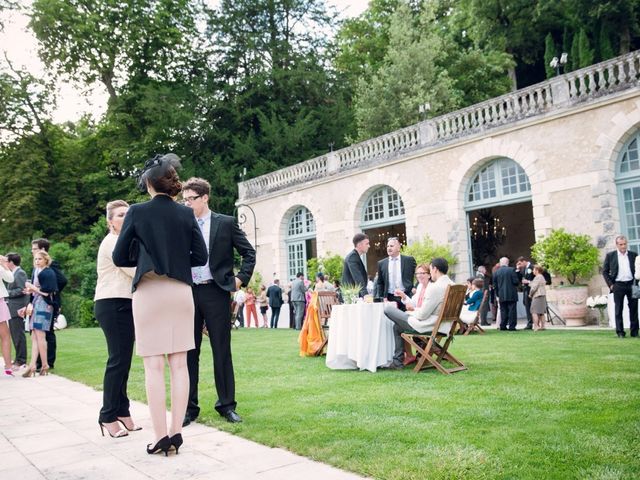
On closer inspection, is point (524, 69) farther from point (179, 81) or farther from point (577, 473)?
point (577, 473)

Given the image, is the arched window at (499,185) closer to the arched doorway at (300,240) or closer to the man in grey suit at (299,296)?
the man in grey suit at (299,296)

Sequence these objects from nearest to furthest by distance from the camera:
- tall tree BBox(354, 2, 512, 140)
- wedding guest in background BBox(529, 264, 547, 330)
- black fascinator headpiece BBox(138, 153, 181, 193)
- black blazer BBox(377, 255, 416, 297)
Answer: black fascinator headpiece BBox(138, 153, 181, 193) → black blazer BBox(377, 255, 416, 297) → wedding guest in background BBox(529, 264, 547, 330) → tall tree BBox(354, 2, 512, 140)

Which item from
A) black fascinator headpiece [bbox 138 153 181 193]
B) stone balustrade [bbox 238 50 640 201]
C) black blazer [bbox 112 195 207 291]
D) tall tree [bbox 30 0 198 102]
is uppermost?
tall tree [bbox 30 0 198 102]

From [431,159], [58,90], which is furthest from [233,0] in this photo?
[431,159]

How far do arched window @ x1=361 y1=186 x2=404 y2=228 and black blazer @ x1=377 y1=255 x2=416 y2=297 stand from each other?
10185 mm

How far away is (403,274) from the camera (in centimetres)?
749

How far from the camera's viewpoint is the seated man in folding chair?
638 cm

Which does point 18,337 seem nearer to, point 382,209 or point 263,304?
point 263,304

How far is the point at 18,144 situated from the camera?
88.9 feet

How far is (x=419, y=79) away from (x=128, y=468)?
891 inches

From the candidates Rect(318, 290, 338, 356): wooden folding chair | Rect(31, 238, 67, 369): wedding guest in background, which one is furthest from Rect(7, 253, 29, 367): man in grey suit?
Rect(318, 290, 338, 356): wooden folding chair

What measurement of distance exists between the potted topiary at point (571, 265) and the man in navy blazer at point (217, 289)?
1032 centimetres

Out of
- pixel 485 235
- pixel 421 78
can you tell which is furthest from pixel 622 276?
pixel 421 78

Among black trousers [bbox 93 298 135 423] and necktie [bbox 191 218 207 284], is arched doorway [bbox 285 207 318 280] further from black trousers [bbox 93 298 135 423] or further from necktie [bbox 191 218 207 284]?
black trousers [bbox 93 298 135 423]
